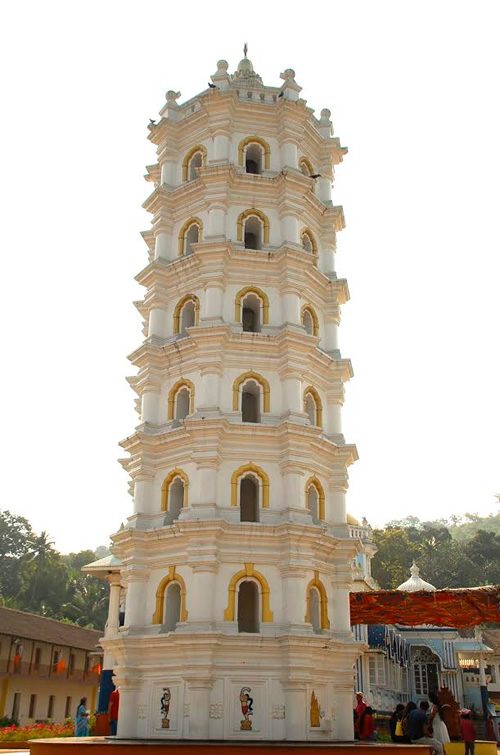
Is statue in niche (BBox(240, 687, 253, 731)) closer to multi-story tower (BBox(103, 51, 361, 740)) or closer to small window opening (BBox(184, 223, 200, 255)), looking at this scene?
multi-story tower (BBox(103, 51, 361, 740))

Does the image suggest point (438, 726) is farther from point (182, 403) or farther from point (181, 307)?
point (181, 307)

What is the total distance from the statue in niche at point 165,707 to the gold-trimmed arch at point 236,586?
7.77 ft

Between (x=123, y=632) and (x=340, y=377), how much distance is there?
33.4 feet

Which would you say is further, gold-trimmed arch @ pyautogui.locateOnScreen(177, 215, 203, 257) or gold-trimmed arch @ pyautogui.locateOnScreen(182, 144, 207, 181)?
gold-trimmed arch @ pyautogui.locateOnScreen(182, 144, 207, 181)

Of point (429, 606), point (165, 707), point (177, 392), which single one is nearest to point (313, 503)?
point (177, 392)

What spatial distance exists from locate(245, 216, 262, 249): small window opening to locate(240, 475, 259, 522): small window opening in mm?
7808

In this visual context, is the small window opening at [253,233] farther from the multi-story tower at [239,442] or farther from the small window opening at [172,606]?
the small window opening at [172,606]

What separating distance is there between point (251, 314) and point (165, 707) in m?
12.1

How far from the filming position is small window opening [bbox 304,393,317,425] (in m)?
23.6

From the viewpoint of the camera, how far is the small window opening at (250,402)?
2286 centimetres

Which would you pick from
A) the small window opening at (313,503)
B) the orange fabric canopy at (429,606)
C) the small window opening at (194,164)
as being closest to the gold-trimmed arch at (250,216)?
the small window opening at (194,164)

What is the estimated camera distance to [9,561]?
256 ft

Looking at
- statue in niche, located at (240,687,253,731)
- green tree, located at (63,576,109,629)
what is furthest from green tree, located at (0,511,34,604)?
statue in niche, located at (240,687,253,731)

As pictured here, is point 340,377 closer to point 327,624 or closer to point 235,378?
point 235,378
